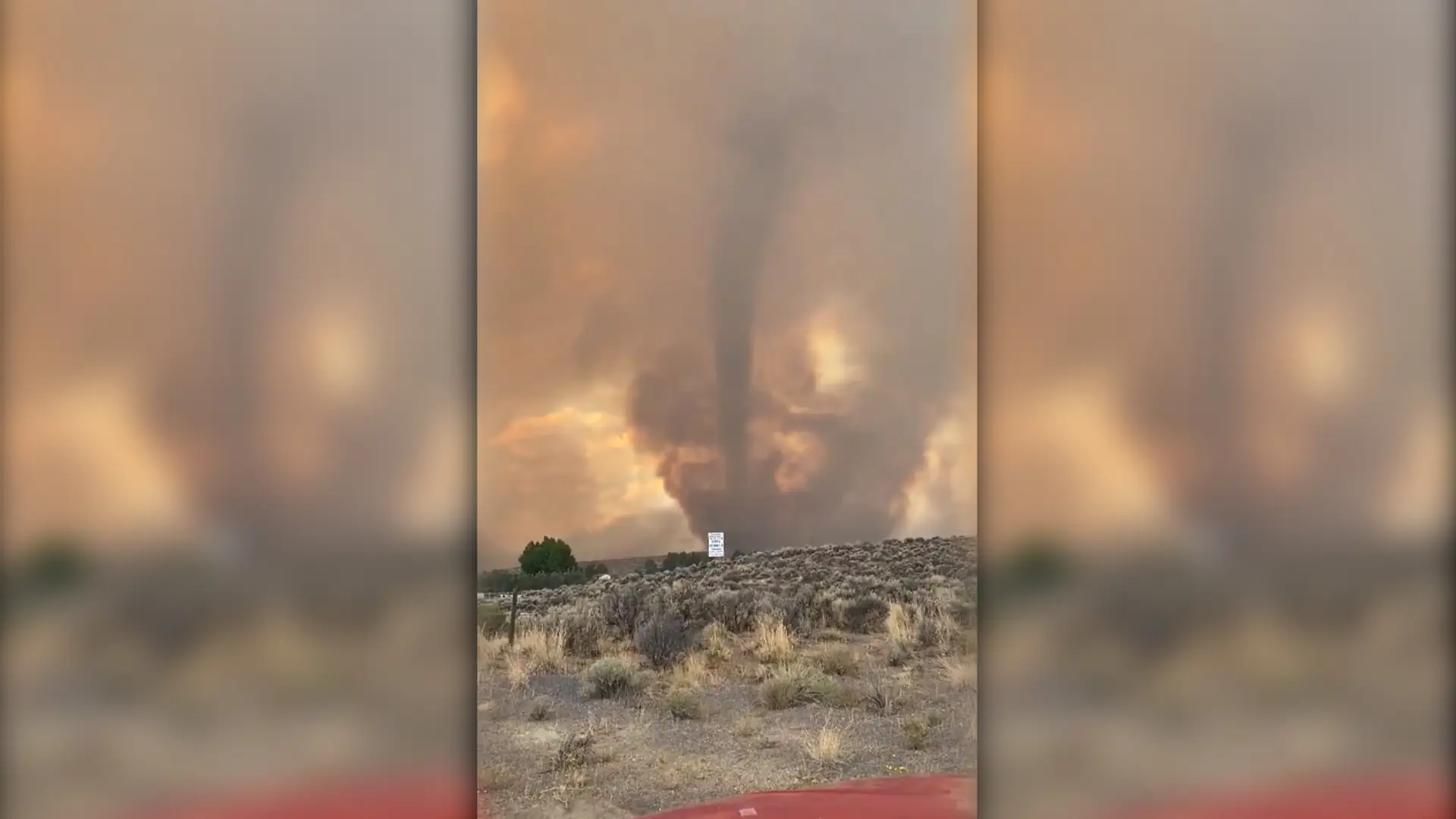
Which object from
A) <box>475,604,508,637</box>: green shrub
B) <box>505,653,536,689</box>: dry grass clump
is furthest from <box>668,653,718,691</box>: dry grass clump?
<box>475,604,508,637</box>: green shrub

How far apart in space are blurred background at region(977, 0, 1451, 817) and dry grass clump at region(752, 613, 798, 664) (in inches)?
30.0

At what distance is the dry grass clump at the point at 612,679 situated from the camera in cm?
209

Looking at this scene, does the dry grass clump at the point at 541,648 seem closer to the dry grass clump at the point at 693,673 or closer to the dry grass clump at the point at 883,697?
the dry grass clump at the point at 693,673

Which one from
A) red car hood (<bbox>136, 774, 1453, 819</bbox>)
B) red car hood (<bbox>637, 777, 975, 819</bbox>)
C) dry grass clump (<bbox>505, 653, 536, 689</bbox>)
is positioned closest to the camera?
red car hood (<bbox>136, 774, 1453, 819</bbox>)

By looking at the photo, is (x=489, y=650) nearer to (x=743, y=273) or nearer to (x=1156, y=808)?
(x=743, y=273)

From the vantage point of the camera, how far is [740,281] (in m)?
2.11

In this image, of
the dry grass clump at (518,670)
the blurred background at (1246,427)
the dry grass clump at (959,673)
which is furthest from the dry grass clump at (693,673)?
the blurred background at (1246,427)

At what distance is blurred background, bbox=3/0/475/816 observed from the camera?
1480 millimetres

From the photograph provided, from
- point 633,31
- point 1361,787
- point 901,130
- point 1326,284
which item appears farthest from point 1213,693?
point 633,31

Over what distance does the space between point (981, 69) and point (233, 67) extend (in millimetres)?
1564

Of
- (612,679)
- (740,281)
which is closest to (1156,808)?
(612,679)

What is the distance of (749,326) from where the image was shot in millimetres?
2119

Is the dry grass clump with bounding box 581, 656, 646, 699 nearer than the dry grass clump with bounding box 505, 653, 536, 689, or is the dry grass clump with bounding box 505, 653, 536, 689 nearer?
the dry grass clump with bounding box 505, 653, 536, 689

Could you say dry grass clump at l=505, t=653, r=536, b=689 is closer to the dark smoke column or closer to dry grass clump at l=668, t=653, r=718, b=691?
dry grass clump at l=668, t=653, r=718, b=691
